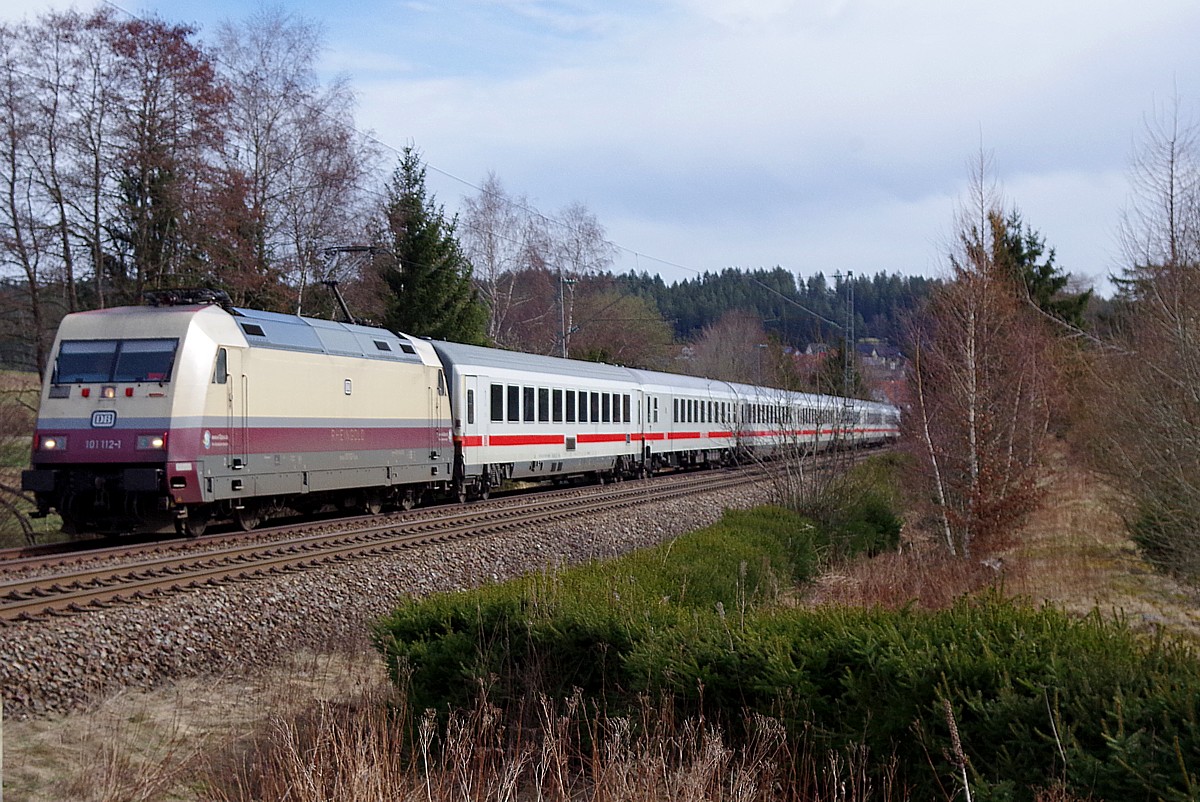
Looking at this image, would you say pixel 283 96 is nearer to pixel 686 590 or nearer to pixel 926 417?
pixel 926 417

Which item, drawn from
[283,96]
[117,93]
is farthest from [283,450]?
[283,96]

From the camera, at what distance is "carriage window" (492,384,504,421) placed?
73.5ft

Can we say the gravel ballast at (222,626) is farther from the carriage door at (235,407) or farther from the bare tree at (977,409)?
the bare tree at (977,409)

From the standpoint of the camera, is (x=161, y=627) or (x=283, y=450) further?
(x=283, y=450)

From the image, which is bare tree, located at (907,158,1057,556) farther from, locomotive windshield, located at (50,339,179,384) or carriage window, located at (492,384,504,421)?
locomotive windshield, located at (50,339,179,384)

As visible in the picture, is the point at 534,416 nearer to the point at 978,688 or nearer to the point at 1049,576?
the point at 1049,576

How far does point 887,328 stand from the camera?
2442 cm

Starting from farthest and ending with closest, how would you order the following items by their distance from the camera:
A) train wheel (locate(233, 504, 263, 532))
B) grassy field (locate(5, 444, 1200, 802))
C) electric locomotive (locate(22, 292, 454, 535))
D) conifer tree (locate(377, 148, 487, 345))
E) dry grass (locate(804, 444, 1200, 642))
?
conifer tree (locate(377, 148, 487, 345)), train wheel (locate(233, 504, 263, 532)), electric locomotive (locate(22, 292, 454, 535)), dry grass (locate(804, 444, 1200, 642)), grassy field (locate(5, 444, 1200, 802))

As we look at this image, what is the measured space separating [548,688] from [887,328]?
19.5m

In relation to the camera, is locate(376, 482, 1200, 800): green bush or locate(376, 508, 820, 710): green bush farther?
locate(376, 508, 820, 710): green bush

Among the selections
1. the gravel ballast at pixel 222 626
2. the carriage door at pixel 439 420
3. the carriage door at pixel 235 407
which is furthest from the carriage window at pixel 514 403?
the carriage door at pixel 235 407

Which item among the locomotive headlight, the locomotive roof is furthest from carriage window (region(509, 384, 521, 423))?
the locomotive headlight

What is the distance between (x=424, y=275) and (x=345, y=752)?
2950 cm

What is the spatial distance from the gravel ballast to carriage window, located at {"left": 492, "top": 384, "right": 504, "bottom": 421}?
707 cm
